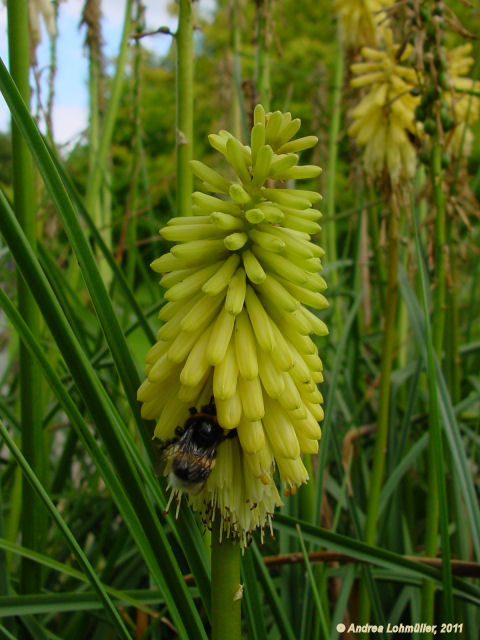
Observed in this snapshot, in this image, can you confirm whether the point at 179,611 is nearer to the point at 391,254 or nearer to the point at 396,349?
the point at 391,254

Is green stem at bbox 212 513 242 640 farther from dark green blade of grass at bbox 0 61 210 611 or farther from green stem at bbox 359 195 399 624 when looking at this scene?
green stem at bbox 359 195 399 624

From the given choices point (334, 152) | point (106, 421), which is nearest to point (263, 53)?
point (334, 152)

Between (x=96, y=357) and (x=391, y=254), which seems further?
(x=391, y=254)

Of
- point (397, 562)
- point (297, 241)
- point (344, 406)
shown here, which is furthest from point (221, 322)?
point (344, 406)

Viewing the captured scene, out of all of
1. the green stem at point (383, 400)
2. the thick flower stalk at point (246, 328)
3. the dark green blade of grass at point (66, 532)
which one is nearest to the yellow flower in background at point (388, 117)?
the green stem at point (383, 400)

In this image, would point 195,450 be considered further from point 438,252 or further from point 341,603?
point 438,252

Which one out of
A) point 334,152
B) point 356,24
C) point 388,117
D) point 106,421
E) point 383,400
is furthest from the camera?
point 334,152
